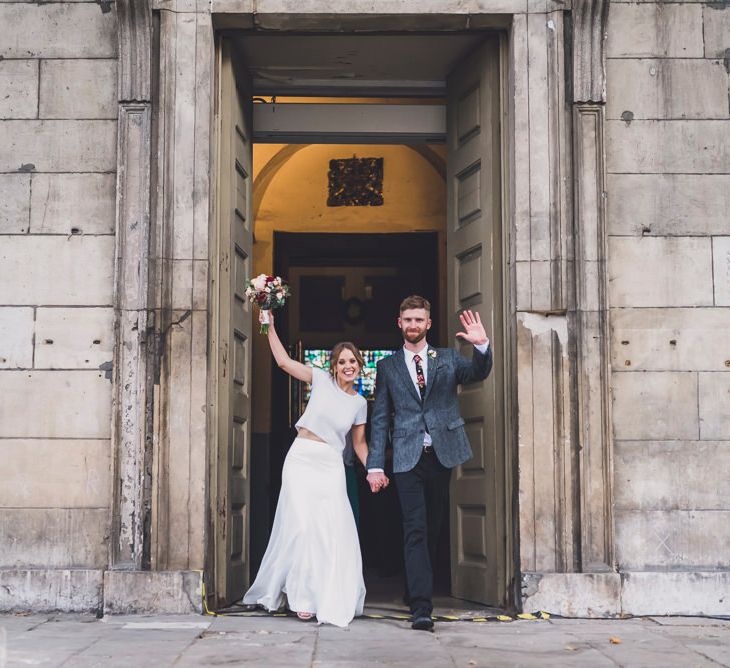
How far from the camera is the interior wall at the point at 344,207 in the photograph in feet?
41.4

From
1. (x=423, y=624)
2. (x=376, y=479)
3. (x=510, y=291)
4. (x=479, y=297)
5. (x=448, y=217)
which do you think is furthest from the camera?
(x=448, y=217)

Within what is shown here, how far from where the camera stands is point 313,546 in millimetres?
7285

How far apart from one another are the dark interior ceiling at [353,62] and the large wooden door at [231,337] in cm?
28

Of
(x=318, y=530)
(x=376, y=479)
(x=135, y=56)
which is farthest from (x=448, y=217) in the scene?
(x=318, y=530)

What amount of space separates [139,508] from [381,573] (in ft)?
12.5

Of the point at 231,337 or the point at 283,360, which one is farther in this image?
the point at 231,337

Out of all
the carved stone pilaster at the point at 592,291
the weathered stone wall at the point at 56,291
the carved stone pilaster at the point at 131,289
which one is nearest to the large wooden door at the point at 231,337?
the carved stone pilaster at the point at 131,289

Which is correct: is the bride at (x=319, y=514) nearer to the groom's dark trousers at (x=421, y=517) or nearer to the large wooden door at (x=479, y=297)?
the groom's dark trousers at (x=421, y=517)

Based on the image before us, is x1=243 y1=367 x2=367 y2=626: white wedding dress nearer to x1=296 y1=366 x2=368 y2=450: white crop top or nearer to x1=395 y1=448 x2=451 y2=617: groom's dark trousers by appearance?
x1=296 y1=366 x2=368 y2=450: white crop top

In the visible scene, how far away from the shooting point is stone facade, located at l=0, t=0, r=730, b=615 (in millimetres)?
7355

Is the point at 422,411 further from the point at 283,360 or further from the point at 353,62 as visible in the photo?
the point at 353,62

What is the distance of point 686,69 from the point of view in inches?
308

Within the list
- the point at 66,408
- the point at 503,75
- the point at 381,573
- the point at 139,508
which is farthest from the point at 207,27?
the point at 381,573

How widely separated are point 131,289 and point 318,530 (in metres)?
2.07
